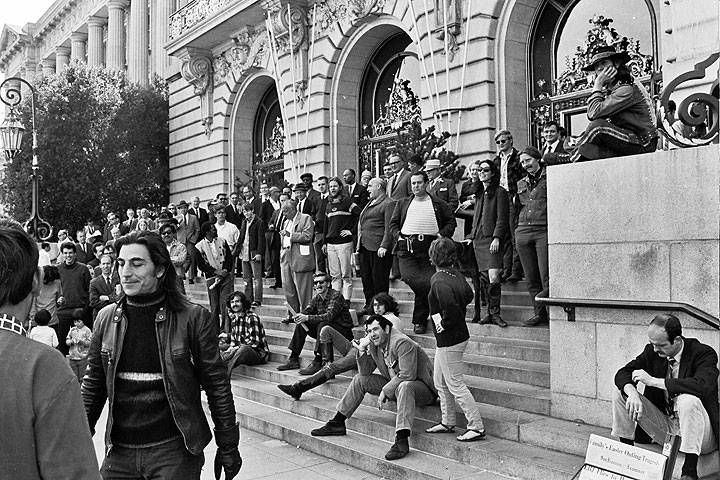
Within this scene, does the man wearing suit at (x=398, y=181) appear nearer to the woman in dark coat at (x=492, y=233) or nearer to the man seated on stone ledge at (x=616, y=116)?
the woman in dark coat at (x=492, y=233)

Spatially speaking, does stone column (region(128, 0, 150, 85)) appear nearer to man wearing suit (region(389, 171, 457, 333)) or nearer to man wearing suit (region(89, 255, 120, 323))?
man wearing suit (region(89, 255, 120, 323))

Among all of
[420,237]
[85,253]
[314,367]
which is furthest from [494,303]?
[85,253]

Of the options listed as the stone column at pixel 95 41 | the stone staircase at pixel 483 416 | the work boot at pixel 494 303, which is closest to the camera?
the stone staircase at pixel 483 416

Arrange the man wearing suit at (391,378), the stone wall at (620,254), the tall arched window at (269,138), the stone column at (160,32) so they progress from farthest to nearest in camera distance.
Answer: the stone column at (160,32) < the tall arched window at (269,138) < the man wearing suit at (391,378) < the stone wall at (620,254)

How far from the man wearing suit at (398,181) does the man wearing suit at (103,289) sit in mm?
4676

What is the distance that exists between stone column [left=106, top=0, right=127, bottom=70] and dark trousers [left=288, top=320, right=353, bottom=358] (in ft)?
107

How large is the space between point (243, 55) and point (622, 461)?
2237cm

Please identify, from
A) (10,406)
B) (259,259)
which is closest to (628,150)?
(10,406)

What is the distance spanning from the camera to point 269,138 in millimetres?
25297

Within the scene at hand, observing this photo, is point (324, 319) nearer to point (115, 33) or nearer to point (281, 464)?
point (281, 464)

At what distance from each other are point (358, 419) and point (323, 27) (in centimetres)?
1521

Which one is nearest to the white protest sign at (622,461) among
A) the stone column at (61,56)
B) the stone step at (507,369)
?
the stone step at (507,369)

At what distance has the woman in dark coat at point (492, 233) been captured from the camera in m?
8.83

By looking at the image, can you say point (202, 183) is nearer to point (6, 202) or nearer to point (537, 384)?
point (6, 202)
